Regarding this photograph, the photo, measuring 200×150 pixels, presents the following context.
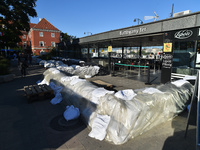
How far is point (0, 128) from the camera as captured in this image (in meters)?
3.47

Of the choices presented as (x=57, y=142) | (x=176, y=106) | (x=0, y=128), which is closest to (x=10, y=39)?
(x=0, y=128)

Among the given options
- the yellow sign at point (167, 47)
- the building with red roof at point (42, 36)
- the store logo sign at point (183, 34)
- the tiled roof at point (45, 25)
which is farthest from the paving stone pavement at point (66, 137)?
the tiled roof at point (45, 25)

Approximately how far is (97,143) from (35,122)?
214 centimetres

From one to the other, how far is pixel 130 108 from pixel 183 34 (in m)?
5.51

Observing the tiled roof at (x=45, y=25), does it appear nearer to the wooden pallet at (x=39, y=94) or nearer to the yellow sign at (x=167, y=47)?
the wooden pallet at (x=39, y=94)

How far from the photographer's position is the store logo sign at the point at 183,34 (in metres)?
5.95

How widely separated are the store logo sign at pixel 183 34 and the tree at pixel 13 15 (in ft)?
66.1

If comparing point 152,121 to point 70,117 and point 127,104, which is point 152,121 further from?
point 70,117

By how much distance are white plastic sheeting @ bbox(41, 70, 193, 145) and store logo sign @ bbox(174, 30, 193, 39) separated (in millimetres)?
2960

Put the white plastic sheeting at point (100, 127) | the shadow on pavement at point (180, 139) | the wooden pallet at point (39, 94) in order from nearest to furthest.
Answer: the shadow on pavement at point (180, 139), the white plastic sheeting at point (100, 127), the wooden pallet at point (39, 94)

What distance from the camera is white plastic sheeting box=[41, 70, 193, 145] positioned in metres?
2.82

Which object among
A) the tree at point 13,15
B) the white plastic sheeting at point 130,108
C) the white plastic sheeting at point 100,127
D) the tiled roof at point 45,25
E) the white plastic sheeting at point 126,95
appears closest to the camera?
the white plastic sheeting at point 130,108

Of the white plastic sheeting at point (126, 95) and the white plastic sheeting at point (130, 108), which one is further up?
the white plastic sheeting at point (126, 95)

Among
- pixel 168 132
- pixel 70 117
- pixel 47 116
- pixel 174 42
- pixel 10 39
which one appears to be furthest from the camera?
pixel 10 39
